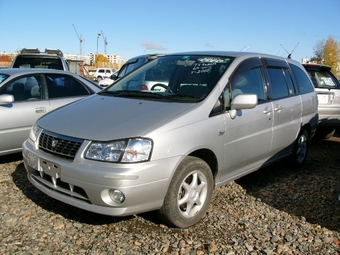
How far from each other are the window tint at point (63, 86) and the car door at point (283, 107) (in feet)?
10.1

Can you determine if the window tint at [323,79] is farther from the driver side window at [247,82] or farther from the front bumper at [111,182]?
the front bumper at [111,182]

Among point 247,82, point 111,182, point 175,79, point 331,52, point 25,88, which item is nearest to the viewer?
point 111,182

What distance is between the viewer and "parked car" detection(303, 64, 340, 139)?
23.4 feet

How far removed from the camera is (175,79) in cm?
409

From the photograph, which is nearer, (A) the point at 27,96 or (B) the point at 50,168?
(B) the point at 50,168

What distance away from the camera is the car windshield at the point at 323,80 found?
7.55 meters

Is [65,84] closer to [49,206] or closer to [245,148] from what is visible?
[49,206]

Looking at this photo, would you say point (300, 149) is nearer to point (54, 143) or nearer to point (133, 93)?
point (133, 93)

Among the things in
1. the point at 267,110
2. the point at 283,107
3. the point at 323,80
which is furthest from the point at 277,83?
the point at 323,80

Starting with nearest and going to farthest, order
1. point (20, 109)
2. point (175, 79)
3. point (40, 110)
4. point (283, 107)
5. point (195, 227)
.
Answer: point (195, 227)
point (175, 79)
point (283, 107)
point (20, 109)
point (40, 110)

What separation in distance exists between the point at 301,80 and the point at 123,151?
363 centimetres

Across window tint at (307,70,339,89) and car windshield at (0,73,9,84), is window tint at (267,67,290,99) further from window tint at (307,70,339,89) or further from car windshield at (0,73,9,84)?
car windshield at (0,73,9,84)

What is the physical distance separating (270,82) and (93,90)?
299cm

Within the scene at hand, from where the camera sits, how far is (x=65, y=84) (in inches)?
229
